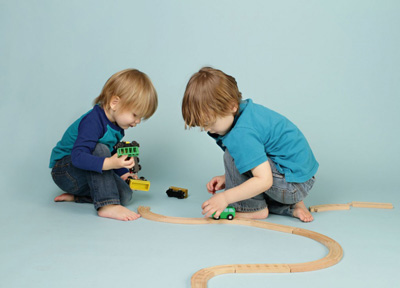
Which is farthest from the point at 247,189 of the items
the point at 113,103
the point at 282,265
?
the point at 113,103

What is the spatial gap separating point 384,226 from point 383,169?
1.11 meters

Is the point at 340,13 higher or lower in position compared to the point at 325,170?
higher

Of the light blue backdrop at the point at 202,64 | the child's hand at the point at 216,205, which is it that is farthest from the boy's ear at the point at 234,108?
the light blue backdrop at the point at 202,64

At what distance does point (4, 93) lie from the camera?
401 centimetres

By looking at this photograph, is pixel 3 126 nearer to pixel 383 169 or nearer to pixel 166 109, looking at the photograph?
pixel 166 109

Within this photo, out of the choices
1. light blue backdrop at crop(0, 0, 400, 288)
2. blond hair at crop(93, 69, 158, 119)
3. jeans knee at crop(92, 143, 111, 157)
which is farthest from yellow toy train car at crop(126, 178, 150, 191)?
light blue backdrop at crop(0, 0, 400, 288)

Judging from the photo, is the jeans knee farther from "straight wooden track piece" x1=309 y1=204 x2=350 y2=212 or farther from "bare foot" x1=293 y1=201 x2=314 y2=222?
"straight wooden track piece" x1=309 y1=204 x2=350 y2=212

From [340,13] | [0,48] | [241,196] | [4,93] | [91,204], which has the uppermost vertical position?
[340,13]

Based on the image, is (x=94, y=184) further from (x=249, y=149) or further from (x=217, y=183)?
(x=249, y=149)

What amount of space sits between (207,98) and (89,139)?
793mm

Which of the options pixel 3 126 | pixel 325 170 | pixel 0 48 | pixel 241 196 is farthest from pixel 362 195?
pixel 0 48

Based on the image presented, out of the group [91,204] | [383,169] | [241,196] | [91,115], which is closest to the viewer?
[241,196]

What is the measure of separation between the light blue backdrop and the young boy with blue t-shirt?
38.3 inches

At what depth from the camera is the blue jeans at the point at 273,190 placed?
2580mm
